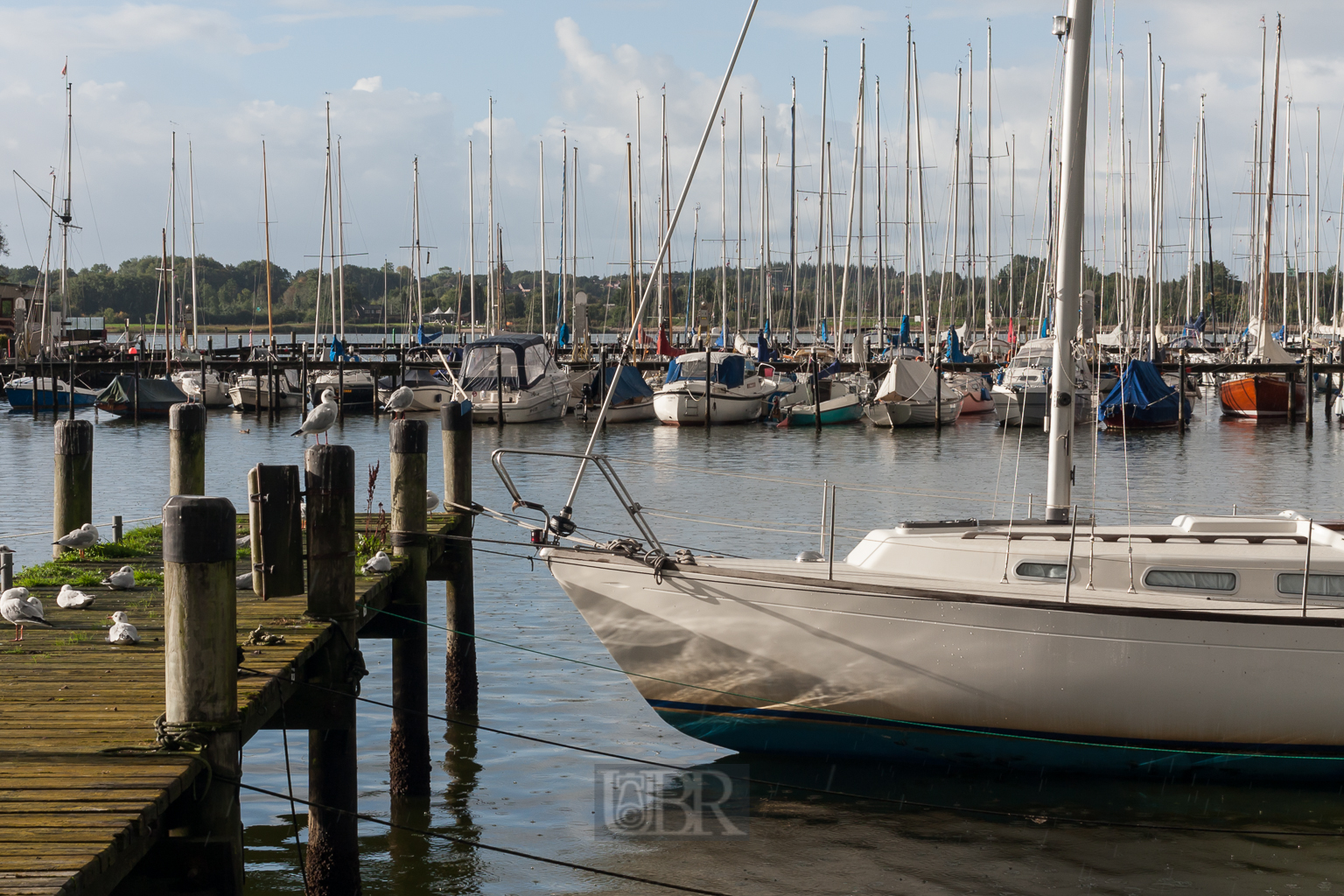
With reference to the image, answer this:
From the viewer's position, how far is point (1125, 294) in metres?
52.8

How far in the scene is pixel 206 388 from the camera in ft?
181

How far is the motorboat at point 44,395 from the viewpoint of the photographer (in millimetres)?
54625

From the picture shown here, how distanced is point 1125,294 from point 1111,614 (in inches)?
1830

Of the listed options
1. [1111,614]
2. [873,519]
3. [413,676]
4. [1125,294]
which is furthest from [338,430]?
[1111,614]

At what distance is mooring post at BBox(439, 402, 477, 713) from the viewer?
12.1 metres

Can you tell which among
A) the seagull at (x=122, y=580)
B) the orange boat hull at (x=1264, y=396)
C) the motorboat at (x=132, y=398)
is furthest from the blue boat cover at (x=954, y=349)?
the seagull at (x=122, y=580)

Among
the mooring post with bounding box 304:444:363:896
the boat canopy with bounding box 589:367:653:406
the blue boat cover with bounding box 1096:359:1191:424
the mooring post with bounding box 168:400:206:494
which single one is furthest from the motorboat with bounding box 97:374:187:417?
the mooring post with bounding box 304:444:363:896

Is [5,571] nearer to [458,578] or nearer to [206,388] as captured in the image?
[458,578]

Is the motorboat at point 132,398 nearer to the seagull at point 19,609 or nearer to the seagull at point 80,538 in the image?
the seagull at point 80,538

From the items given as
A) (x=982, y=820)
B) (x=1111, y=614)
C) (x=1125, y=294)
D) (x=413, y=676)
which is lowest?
(x=982, y=820)

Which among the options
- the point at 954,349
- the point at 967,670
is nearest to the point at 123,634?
the point at 967,670

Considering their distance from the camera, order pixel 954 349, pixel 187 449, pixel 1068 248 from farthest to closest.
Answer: pixel 954 349, pixel 187 449, pixel 1068 248

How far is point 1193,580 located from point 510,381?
38278 millimetres

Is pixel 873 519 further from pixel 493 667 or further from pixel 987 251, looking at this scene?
pixel 987 251
